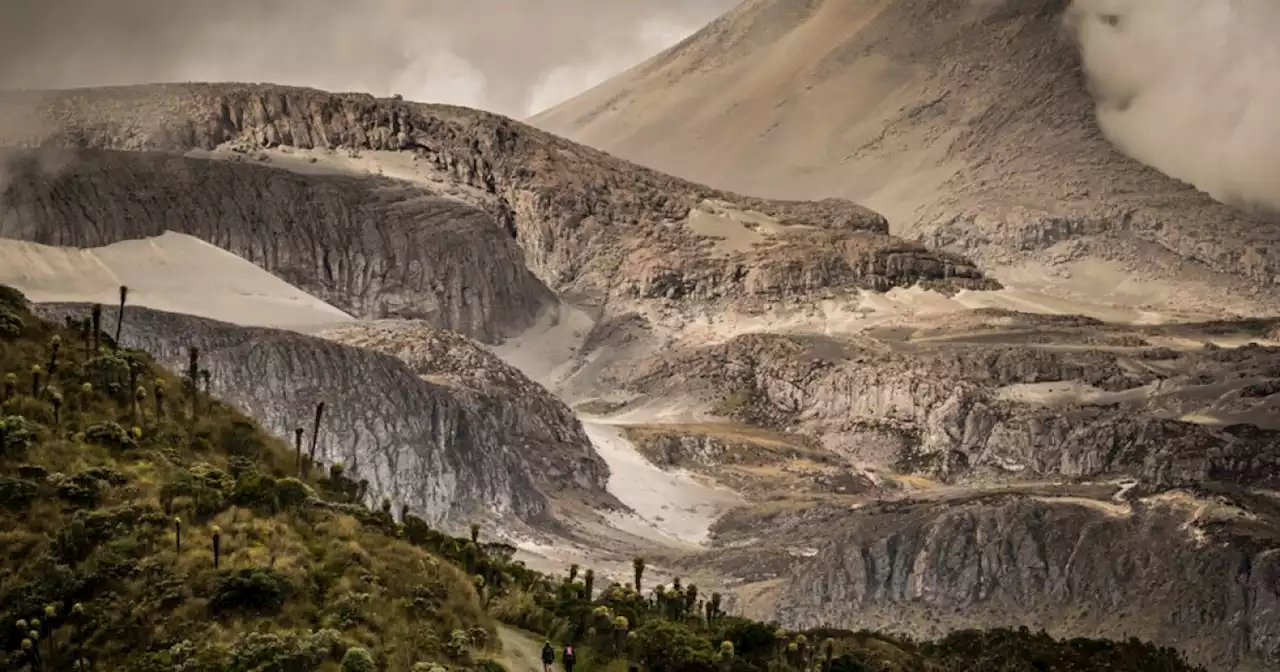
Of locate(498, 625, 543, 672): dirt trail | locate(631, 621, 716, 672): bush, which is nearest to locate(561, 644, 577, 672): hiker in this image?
locate(498, 625, 543, 672): dirt trail

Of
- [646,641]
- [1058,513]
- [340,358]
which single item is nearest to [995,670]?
[646,641]

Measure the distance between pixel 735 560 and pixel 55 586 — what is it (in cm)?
11342

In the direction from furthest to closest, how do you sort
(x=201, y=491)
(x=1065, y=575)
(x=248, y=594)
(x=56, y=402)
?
1. (x=1065, y=575)
2. (x=56, y=402)
3. (x=201, y=491)
4. (x=248, y=594)

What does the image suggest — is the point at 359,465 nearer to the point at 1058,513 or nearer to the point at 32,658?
the point at 1058,513

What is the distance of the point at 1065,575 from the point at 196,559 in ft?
304

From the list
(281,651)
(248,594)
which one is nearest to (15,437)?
(248,594)

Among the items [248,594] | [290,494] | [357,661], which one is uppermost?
[290,494]

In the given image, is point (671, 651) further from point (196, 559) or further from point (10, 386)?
point (10, 386)

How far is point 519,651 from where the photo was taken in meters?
66.2

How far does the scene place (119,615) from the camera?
58656 mm

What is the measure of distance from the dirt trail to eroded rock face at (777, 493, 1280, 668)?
67796 mm

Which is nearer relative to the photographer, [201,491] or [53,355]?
[201,491]

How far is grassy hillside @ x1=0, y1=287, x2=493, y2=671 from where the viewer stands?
2279 inches

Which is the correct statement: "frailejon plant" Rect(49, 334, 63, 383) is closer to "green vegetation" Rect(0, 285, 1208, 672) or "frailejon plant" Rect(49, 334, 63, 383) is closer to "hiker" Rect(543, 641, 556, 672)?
"green vegetation" Rect(0, 285, 1208, 672)
